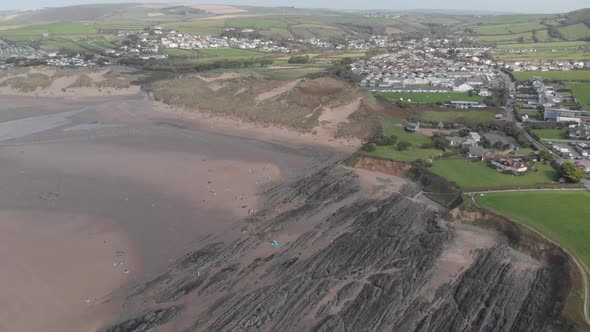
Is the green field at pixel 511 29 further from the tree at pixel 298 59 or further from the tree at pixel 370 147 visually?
the tree at pixel 370 147

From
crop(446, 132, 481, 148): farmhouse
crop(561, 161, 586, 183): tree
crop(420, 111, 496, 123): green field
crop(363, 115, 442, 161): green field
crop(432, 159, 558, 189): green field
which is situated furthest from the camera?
crop(420, 111, 496, 123): green field

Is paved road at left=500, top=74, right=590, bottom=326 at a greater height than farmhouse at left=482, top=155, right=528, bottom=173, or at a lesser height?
lesser

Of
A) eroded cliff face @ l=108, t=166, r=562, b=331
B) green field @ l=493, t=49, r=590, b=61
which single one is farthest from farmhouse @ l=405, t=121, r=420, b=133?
green field @ l=493, t=49, r=590, b=61

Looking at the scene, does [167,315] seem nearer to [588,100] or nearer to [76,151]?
[76,151]

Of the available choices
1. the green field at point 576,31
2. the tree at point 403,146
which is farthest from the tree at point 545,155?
the green field at point 576,31

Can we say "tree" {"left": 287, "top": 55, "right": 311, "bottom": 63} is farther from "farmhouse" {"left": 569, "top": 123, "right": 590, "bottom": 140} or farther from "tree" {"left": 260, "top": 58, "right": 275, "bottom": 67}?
"farmhouse" {"left": 569, "top": 123, "right": 590, "bottom": 140}

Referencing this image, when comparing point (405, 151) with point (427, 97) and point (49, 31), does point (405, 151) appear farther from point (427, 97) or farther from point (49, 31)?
point (49, 31)

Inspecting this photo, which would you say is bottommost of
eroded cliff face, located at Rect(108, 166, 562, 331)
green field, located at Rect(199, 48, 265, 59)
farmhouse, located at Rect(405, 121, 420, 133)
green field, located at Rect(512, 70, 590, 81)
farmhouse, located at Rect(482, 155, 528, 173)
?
eroded cliff face, located at Rect(108, 166, 562, 331)
